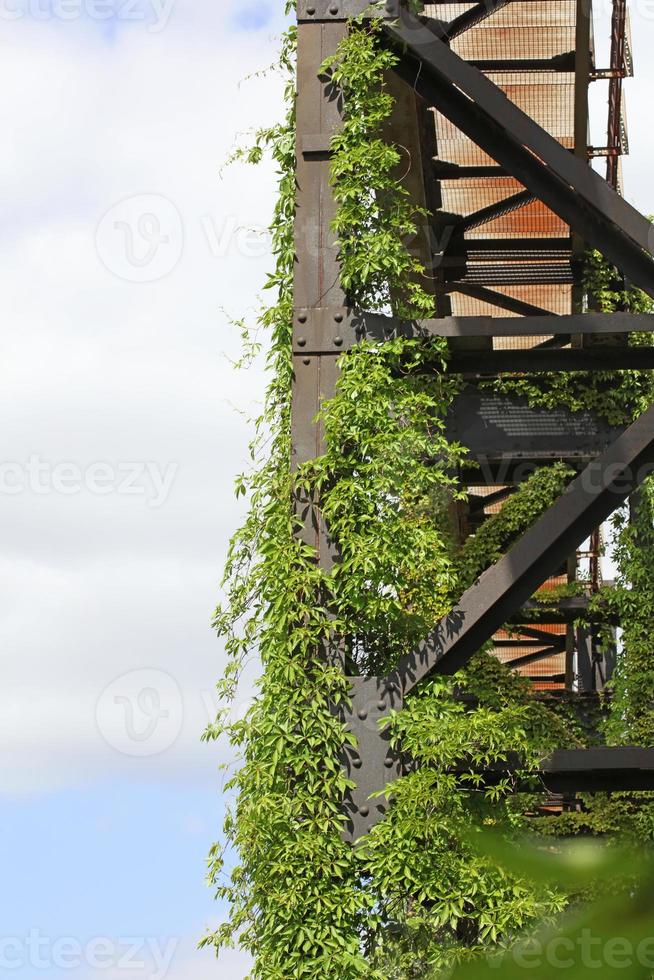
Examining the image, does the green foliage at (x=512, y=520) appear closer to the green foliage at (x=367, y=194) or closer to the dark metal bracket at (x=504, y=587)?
the green foliage at (x=367, y=194)

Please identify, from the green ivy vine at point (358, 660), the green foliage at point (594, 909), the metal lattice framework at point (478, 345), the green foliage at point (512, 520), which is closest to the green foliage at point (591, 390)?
the metal lattice framework at point (478, 345)

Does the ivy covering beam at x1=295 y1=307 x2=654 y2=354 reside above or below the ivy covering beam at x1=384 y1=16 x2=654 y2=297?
below

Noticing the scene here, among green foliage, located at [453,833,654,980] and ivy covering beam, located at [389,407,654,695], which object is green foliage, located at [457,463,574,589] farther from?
green foliage, located at [453,833,654,980]

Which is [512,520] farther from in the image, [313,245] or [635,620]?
[313,245]

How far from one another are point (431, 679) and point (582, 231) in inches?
101

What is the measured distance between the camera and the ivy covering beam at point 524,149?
22.1 ft

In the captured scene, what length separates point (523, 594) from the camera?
6.53m

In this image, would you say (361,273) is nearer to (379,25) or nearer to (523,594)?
(379,25)

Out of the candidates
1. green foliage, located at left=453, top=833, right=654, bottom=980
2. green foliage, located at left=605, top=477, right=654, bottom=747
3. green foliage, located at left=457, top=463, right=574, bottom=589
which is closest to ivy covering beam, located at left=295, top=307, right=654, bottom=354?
green foliage, located at left=457, top=463, right=574, bottom=589

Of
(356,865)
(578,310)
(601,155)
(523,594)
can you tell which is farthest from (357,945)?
(601,155)

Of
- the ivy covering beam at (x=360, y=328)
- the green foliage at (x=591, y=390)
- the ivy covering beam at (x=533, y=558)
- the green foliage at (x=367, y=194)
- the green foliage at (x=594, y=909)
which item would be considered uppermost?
the green foliage at (x=367, y=194)

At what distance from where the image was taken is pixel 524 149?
7.38 metres

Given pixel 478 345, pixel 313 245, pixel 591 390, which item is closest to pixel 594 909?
pixel 478 345

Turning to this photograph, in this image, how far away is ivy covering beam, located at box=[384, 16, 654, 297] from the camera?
6738 mm
